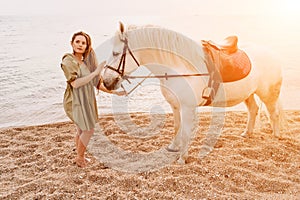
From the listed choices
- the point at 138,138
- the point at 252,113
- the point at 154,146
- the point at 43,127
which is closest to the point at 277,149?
the point at 252,113

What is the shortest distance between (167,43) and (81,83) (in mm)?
956

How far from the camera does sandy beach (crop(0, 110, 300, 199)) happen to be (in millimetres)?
2729

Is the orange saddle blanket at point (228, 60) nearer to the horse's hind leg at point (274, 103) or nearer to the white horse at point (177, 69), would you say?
the white horse at point (177, 69)

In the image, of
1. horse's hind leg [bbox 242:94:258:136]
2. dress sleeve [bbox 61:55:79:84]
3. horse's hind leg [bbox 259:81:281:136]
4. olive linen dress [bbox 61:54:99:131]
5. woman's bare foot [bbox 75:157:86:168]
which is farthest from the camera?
horse's hind leg [bbox 242:94:258:136]

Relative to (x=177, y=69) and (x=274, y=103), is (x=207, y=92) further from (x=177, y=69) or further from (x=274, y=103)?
(x=274, y=103)

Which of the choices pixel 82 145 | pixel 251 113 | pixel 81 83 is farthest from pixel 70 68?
pixel 251 113

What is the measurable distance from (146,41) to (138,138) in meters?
1.71

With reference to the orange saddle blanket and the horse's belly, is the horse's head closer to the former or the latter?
the orange saddle blanket

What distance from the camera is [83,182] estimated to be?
2.89 m

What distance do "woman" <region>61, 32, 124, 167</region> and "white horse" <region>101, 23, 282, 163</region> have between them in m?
0.29

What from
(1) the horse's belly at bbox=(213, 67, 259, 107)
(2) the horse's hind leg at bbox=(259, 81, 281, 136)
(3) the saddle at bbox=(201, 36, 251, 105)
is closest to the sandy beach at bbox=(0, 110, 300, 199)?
(2) the horse's hind leg at bbox=(259, 81, 281, 136)

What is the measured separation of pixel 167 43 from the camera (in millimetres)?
2834

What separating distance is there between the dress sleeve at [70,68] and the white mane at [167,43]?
2.04 feet

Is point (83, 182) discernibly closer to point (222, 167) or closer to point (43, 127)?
point (222, 167)
